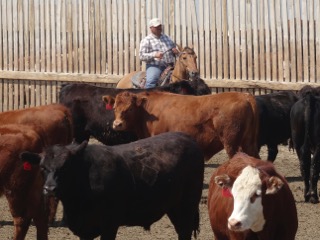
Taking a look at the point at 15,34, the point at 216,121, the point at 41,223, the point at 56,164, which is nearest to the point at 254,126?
the point at 216,121

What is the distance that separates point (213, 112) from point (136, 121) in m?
1.14

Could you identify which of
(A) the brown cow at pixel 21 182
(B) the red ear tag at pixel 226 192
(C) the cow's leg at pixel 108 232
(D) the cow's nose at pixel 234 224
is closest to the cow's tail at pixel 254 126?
(A) the brown cow at pixel 21 182

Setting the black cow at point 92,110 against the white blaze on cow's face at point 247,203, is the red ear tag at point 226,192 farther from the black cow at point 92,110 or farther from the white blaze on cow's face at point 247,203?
the black cow at point 92,110

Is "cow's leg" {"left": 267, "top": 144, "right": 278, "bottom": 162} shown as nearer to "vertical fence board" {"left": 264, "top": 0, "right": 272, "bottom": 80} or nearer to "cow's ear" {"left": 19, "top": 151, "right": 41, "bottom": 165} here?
"vertical fence board" {"left": 264, "top": 0, "right": 272, "bottom": 80}

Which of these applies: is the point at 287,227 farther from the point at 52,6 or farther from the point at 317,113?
the point at 52,6

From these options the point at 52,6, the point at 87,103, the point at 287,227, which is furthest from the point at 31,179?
the point at 52,6

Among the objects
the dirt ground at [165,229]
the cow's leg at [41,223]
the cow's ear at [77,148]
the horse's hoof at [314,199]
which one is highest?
the cow's ear at [77,148]

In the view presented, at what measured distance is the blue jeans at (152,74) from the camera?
17219 millimetres

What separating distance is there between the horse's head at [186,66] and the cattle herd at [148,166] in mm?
1192

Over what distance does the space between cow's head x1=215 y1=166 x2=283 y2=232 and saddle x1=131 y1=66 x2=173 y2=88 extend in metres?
8.85

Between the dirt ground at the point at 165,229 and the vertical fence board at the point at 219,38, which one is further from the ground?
the vertical fence board at the point at 219,38

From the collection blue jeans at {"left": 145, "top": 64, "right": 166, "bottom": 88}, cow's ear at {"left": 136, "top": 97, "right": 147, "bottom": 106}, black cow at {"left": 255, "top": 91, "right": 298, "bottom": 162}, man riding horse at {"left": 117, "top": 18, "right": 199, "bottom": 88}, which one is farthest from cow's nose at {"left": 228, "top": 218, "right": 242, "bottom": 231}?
blue jeans at {"left": 145, "top": 64, "right": 166, "bottom": 88}

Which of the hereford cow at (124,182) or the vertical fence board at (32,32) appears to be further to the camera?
the vertical fence board at (32,32)

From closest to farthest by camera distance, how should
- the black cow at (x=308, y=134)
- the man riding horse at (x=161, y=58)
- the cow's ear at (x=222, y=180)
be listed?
1. the cow's ear at (x=222, y=180)
2. the black cow at (x=308, y=134)
3. the man riding horse at (x=161, y=58)
